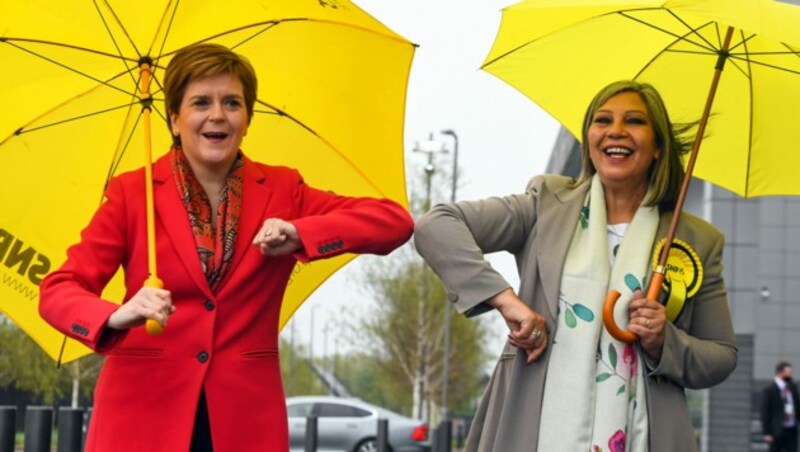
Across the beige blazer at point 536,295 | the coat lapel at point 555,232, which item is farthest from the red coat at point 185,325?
the coat lapel at point 555,232

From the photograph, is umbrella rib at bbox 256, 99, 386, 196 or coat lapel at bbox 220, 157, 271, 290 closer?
coat lapel at bbox 220, 157, 271, 290

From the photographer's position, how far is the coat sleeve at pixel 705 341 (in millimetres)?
5262

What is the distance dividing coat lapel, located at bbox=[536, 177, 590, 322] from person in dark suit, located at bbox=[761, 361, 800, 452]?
16.3 m

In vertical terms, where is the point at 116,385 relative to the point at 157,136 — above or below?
below

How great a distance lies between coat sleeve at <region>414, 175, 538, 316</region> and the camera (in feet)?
17.3

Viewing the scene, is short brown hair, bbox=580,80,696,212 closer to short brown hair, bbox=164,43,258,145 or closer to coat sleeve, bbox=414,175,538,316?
coat sleeve, bbox=414,175,538,316

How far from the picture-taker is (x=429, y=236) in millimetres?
5277

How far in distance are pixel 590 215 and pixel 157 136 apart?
4.76 ft

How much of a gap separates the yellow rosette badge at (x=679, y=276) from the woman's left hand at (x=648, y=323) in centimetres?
16

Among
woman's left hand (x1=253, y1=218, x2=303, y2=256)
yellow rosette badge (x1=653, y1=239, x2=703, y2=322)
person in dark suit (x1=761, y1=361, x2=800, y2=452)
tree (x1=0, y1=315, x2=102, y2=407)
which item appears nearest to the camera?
woman's left hand (x1=253, y1=218, x2=303, y2=256)

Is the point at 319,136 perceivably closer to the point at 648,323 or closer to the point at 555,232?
the point at 555,232

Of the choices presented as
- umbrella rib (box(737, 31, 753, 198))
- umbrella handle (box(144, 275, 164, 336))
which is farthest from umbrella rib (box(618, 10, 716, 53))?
umbrella handle (box(144, 275, 164, 336))

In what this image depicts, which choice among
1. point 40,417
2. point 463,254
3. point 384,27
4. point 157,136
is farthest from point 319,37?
point 40,417

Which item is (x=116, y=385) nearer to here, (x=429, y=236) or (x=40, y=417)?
(x=429, y=236)
